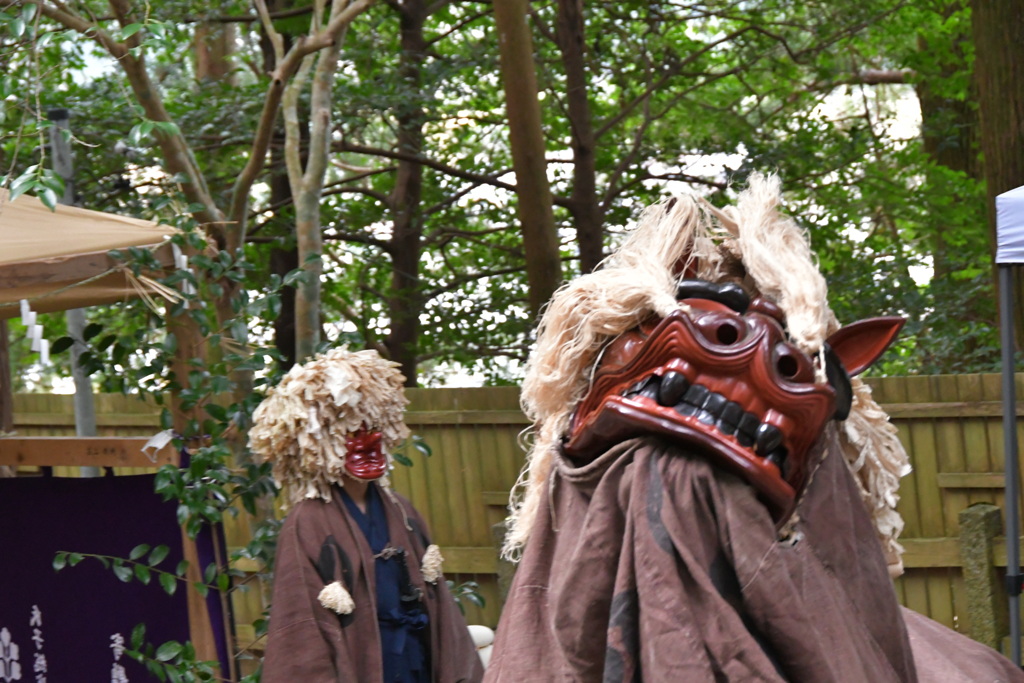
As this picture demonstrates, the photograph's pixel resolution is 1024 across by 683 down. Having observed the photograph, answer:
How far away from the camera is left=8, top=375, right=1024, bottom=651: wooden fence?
4.73 meters

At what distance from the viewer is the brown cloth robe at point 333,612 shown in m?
3.38

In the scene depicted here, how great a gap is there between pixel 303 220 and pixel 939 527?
310cm

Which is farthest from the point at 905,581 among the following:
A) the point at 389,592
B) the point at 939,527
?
the point at 389,592

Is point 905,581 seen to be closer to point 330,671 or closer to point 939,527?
point 939,527

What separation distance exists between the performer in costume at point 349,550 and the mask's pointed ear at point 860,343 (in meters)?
2.31

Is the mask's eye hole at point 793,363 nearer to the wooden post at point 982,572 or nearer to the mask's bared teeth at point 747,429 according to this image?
the mask's bared teeth at point 747,429

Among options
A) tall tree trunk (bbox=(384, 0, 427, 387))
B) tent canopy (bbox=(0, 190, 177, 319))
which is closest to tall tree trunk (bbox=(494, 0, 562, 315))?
tall tree trunk (bbox=(384, 0, 427, 387))

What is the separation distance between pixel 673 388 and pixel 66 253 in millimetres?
2321

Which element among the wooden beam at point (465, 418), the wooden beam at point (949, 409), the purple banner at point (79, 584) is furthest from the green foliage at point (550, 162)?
the purple banner at point (79, 584)

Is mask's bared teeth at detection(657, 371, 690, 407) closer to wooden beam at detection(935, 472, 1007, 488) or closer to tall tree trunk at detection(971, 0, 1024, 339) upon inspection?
wooden beam at detection(935, 472, 1007, 488)

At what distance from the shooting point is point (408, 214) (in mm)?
6855

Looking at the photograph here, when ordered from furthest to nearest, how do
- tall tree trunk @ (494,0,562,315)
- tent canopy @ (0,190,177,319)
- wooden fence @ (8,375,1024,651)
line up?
1. tall tree trunk @ (494,0,562,315)
2. wooden fence @ (8,375,1024,651)
3. tent canopy @ (0,190,177,319)

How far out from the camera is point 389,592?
3.66 meters

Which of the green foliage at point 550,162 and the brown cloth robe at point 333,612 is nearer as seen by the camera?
the brown cloth robe at point 333,612
